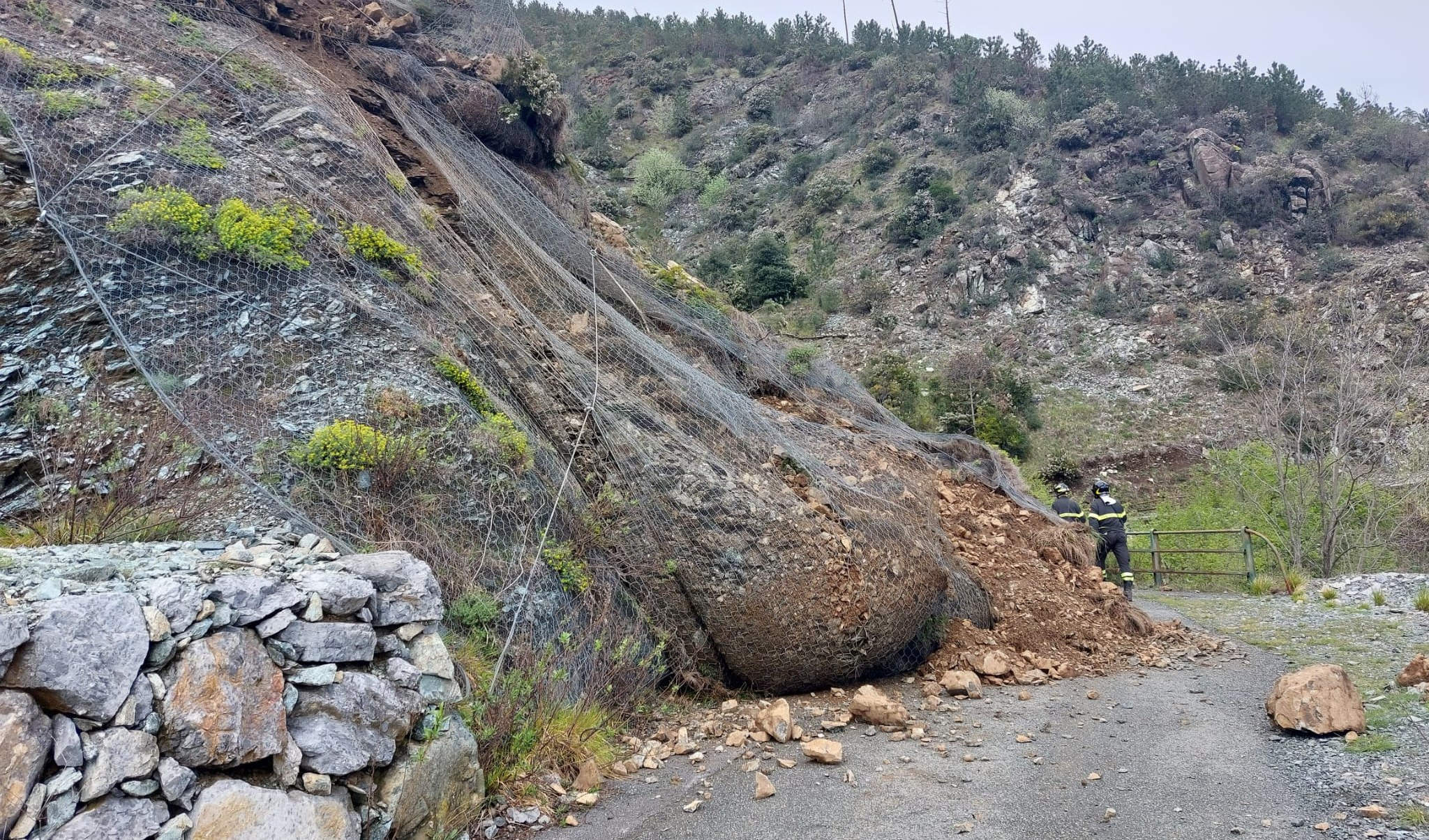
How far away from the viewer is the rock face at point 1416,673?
5.15 metres

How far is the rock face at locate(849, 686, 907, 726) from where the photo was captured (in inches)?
205

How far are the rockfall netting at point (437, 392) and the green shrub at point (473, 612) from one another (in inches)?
4.2

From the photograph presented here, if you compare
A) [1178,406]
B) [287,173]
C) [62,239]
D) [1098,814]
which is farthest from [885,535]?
[1178,406]

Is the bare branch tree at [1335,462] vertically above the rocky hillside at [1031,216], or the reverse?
A: the rocky hillside at [1031,216]

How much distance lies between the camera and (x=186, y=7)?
25.5 feet

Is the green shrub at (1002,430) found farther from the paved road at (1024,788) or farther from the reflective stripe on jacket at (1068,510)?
the paved road at (1024,788)

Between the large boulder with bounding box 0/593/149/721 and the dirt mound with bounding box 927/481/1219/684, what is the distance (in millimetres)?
5353

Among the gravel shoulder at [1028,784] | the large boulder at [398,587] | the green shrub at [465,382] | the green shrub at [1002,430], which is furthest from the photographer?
the green shrub at [1002,430]

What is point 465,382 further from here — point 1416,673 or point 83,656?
point 1416,673

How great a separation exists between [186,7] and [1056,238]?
25300 mm

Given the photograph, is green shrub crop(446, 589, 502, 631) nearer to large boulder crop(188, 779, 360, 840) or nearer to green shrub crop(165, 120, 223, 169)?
large boulder crop(188, 779, 360, 840)

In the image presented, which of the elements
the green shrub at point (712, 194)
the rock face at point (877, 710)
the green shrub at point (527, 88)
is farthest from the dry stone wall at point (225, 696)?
the green shrub at point (712, 194)

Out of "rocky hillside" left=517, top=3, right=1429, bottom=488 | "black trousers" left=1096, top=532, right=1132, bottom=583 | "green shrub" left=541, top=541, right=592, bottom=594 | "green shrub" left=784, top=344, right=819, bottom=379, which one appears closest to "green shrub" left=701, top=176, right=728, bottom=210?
"rocky hillside" left=517, top=3, right=1429, bottom=488

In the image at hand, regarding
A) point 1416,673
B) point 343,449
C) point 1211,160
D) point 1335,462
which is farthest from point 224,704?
point 1211,160
